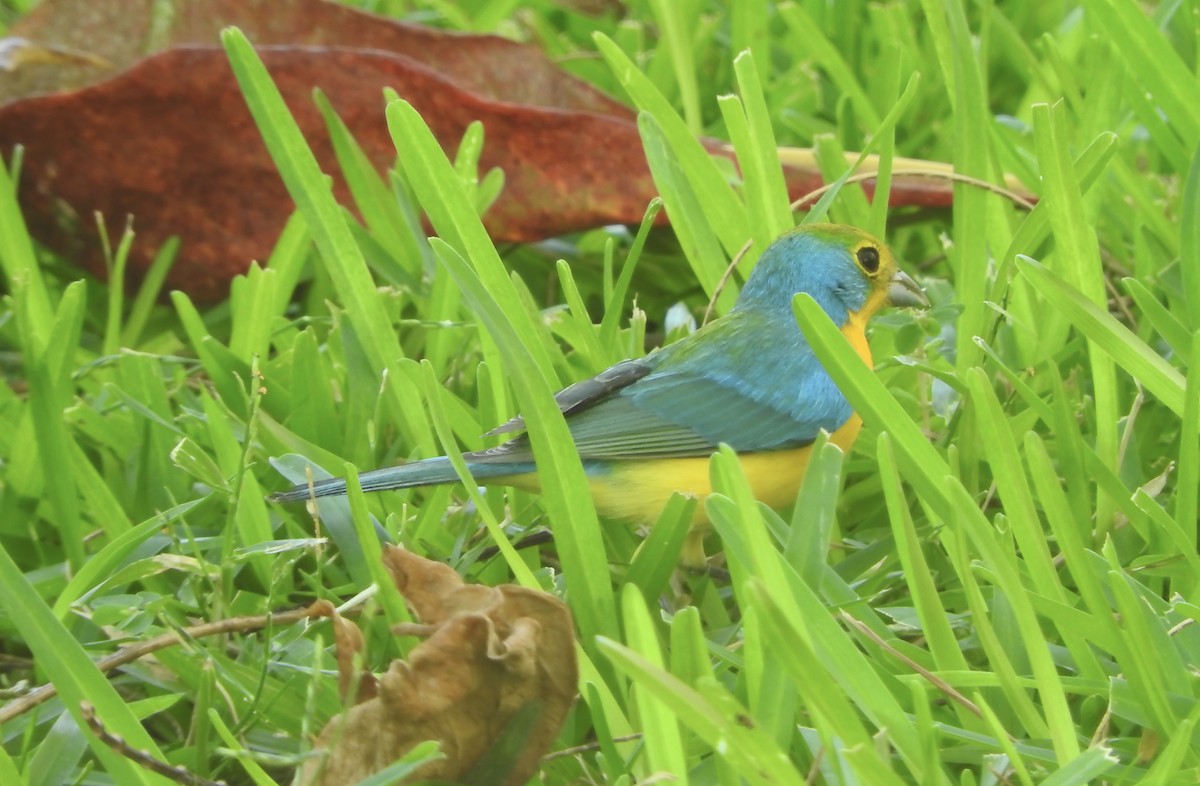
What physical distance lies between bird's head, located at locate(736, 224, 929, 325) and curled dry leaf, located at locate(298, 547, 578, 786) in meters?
1.02

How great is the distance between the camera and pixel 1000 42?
163 inches

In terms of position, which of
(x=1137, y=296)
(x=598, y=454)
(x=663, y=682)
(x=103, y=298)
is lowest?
(x=103, y=298)

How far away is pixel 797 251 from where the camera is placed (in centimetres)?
269

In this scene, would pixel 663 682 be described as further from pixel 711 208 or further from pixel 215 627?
pixel 711 208

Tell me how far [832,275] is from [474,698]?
1.35 metres

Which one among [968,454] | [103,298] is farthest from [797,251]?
[103,298]

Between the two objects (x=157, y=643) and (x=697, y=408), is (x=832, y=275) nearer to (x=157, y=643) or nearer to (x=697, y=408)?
(x=697, y=408)

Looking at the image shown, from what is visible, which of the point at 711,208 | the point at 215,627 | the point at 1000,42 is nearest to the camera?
the point at 215,627

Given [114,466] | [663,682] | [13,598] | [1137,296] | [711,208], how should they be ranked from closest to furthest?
[663,682] < [13,598] < [1137,296] < [114,466] < [711,208]

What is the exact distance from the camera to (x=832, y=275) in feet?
9.16

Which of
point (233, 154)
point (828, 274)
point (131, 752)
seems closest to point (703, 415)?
point (828, 274)

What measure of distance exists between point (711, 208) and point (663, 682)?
1545 millimetres

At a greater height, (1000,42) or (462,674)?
(1000,42)

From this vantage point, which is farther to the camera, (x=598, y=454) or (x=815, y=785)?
(x=598, y=454)
